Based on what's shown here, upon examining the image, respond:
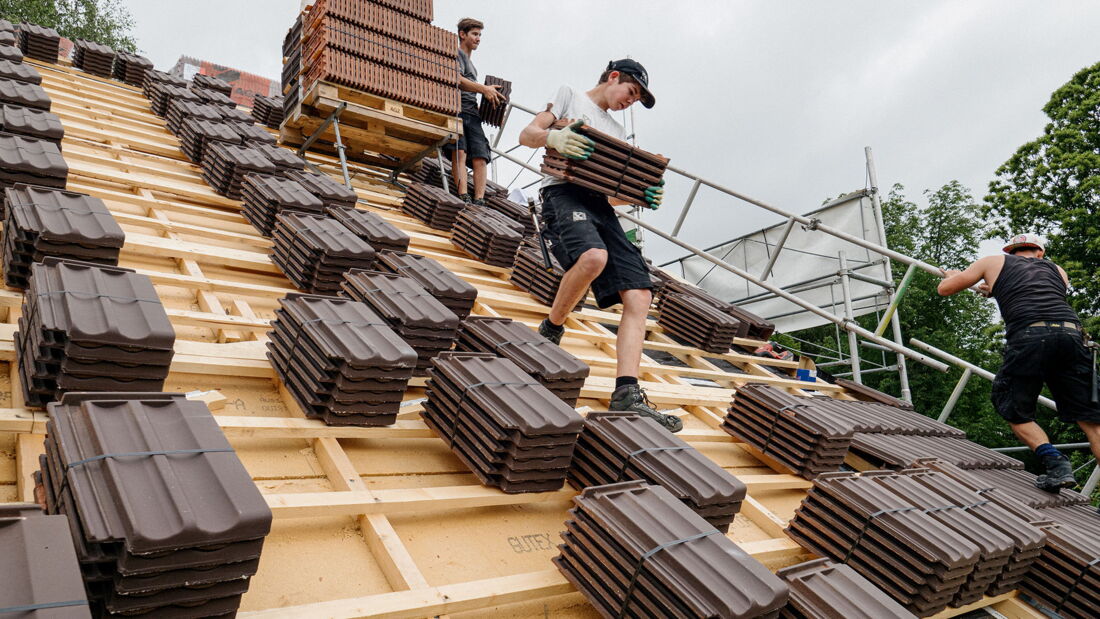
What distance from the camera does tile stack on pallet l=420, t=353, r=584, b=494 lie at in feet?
10.1

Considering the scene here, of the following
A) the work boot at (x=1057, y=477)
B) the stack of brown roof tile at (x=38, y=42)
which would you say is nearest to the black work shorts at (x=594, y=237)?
the work boot at (x=1057, y=477)

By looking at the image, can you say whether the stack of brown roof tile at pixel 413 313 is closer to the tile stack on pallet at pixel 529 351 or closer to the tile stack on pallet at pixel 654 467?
the tile stack on pallet at pixel 529 351

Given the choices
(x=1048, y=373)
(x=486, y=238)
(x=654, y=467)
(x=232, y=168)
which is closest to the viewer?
(x=654, y=467)

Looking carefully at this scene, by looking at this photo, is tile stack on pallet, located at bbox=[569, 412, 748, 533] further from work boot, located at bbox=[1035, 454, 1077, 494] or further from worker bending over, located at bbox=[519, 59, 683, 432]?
work boot, located at bbox=[1035, 454, 1077, 494]

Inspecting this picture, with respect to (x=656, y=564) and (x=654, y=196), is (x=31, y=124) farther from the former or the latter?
(x=656, y=564)

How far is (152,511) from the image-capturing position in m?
1.79

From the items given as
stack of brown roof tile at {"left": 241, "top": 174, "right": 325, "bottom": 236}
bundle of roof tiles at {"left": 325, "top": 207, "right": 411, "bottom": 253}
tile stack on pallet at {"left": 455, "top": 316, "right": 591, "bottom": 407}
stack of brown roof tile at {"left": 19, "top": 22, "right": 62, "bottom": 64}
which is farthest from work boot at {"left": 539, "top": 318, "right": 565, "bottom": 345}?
stack of brown roof tile at {"left": 19, "top": 22, "right": 62, "bottom": 64}

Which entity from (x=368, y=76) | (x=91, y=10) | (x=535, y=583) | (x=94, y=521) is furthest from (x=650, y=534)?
(x=91, y=10)

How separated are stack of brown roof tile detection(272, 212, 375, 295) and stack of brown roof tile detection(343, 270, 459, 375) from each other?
0.40 m

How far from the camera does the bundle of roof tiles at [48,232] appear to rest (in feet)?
11.2

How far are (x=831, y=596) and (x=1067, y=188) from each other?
27.0 m

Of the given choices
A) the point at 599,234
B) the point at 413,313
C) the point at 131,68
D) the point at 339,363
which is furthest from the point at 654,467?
the point at 131,68

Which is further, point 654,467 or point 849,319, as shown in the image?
point 849,319

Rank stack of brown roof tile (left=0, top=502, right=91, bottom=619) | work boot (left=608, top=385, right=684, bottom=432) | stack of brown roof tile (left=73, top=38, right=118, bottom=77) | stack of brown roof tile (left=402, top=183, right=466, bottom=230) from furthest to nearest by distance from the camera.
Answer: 1. stack of brown roof tile (left=73, top=38, right=118, bottom=77)
2. stack of brown roof tile (left=402, top=183, right=466, bottom=230)
3. work boot (left=608, top=385, right=684, bottom=432)
4. stack of brown roof tile (left=0, top=502, right=91, bottom=619)
